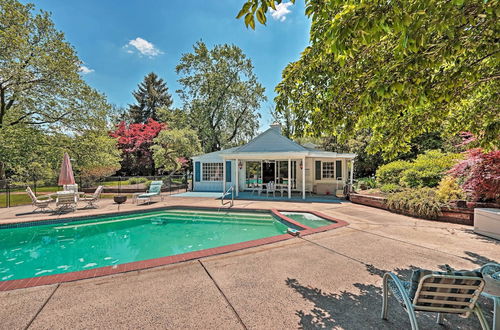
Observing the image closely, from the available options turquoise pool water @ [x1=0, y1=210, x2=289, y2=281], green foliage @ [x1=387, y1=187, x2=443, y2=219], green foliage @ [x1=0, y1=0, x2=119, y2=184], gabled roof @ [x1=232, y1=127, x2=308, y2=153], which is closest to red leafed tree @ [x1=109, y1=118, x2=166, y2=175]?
green foliage @ [x1=0, y1=0, x2=119, y2=184]

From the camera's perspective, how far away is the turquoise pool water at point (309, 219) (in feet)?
24.9

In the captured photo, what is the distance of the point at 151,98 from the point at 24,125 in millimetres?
27043

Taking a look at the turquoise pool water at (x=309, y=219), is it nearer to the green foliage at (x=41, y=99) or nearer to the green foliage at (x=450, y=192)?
the green foliage at (x=450, y=192)

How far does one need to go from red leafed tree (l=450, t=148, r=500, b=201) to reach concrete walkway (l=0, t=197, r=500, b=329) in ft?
8.54

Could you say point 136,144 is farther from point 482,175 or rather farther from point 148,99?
point 482,175

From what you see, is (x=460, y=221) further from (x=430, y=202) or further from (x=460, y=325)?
(x=460, y=325)

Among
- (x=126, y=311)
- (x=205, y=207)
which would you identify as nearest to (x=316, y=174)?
(x=205, y=207)

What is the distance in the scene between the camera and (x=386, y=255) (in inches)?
175

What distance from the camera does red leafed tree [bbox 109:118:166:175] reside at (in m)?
26.3

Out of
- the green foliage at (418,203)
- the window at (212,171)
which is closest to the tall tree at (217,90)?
the window at (212,171)

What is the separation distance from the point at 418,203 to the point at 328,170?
21.8ft

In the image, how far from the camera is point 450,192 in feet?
25.0

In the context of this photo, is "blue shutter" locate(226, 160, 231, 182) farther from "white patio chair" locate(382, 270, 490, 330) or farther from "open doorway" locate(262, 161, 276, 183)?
"white patio chair" locate(382, 270, 490, 330)

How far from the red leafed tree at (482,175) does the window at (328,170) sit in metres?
7.16
